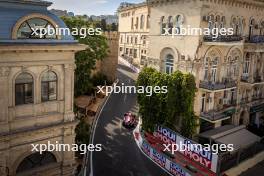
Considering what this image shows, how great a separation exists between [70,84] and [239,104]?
974 inches

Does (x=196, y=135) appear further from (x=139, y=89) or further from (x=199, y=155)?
(x=139, y=89)

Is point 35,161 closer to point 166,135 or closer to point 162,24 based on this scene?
point 166,135

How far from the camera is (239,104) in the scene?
36.4 metres

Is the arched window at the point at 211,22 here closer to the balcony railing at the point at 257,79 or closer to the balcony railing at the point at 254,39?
the balcony railing at the point at 254,39

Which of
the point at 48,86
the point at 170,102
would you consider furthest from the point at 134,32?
the point at 48,86

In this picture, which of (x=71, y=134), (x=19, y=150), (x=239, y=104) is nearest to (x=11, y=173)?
(x=19, y=150)

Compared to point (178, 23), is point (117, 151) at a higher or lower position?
lower

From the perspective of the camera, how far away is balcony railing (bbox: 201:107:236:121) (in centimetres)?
3138

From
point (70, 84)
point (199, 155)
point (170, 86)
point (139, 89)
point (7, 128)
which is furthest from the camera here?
point (139, 89)

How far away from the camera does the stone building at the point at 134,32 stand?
57.6 meters

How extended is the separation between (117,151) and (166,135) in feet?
17.4

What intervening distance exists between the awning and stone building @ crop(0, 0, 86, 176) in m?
16.7

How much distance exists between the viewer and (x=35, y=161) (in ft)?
62.7

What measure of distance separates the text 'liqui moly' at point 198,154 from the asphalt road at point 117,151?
121 inches
